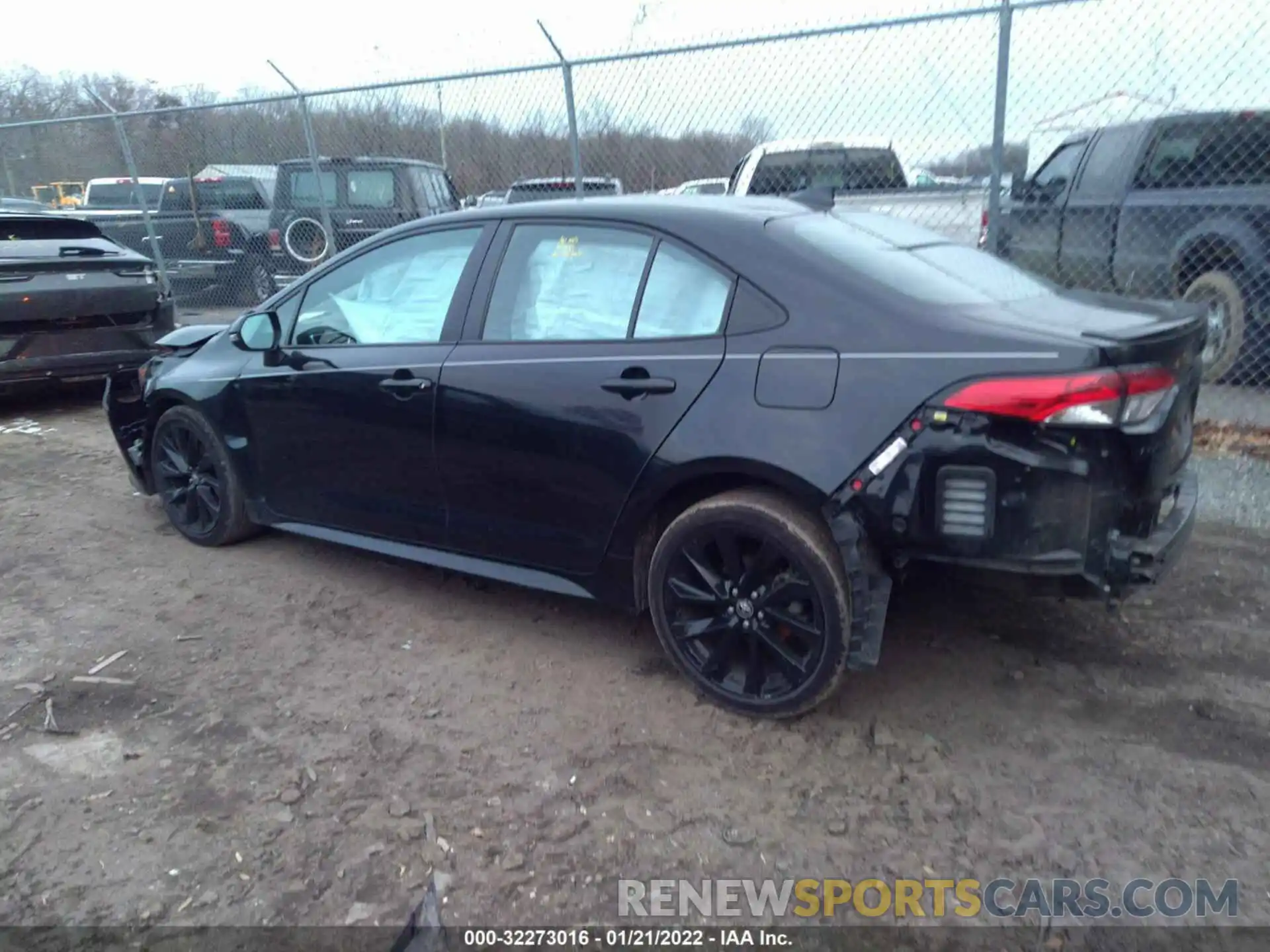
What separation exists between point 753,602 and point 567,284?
1377 mm

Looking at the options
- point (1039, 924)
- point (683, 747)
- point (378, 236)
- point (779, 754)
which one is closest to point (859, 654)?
point (779, 754)

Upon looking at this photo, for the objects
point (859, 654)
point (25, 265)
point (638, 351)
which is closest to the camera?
point (859, 654)

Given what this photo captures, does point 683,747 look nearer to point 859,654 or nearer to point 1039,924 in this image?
point 859,654

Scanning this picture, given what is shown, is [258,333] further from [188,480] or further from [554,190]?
[554,190]

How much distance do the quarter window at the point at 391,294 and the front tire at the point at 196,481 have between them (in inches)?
32.3

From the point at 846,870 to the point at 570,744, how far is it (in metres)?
0.99

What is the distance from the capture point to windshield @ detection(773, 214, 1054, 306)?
10.4ft

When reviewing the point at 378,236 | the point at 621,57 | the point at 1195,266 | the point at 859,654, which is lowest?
the point at 859,654

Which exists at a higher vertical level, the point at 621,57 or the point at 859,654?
the point at 621,57

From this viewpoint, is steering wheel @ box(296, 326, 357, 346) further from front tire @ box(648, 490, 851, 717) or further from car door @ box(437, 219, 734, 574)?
front tire @ box(648, 490, 851, 717)

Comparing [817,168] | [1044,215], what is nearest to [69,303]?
[817,168]

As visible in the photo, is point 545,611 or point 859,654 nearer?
point 859,654

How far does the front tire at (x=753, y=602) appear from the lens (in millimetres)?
3061

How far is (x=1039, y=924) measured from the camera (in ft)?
7.91
